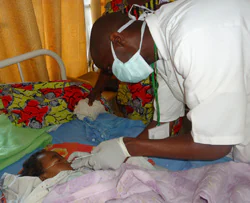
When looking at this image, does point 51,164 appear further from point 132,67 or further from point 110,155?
point 132,67

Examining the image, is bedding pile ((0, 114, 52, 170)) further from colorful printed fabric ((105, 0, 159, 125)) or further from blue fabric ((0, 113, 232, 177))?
colorful printed fabric ((105, 0, 159, 125))

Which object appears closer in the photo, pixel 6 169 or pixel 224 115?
pixel 224 115

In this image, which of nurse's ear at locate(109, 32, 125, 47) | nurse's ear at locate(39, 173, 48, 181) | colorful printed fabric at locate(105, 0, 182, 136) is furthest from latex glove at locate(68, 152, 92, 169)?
colorful printed fabric at locate(105, 0, 182, 136)

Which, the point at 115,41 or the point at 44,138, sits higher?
the point at 115,41

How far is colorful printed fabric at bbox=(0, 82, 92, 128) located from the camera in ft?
6.70

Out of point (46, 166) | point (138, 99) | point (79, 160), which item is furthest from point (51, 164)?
point (138, 99)

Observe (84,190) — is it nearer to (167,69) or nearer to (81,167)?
(81,167)

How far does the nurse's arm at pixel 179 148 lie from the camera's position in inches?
39.9

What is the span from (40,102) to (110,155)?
115 cm

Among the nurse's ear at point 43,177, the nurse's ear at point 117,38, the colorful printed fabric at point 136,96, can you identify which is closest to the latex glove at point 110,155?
the nurse's ear at point 43,177

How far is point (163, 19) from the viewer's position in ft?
3.64

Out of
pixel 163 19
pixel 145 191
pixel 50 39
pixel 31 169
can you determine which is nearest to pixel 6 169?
pixel 31 169

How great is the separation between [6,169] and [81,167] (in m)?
0.60

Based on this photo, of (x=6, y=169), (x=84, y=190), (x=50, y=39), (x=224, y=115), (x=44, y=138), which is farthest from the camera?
(x=50, y=39)
